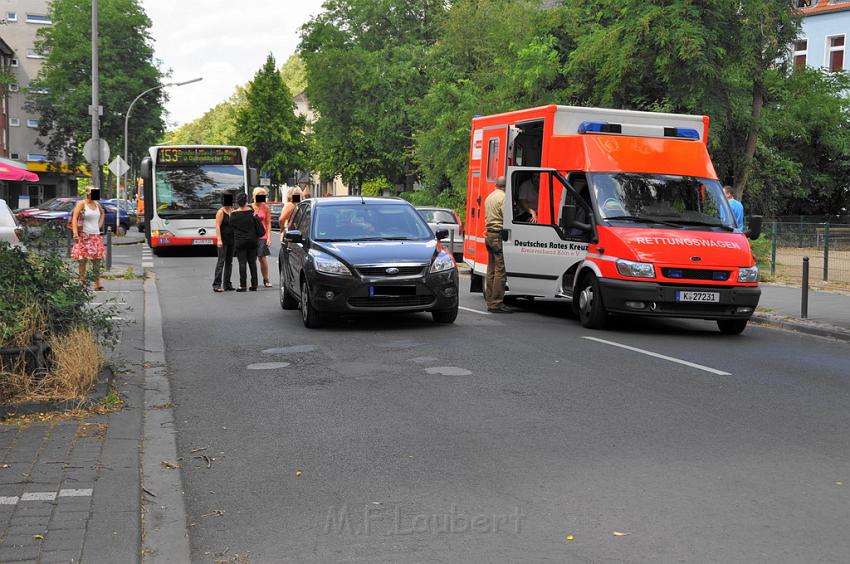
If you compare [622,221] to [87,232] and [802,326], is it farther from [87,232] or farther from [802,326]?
[87,232]

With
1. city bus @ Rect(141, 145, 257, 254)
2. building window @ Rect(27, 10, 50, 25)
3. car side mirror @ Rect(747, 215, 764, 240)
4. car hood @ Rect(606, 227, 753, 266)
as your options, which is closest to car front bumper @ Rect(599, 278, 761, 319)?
car hood @ Rect(606, 227, 753, 266)

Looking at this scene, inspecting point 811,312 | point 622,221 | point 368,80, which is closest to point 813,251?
point 811,312

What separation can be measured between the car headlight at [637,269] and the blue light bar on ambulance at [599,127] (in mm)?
2190

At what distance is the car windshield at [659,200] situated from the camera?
13.4 meters

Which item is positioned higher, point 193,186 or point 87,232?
point 193,186

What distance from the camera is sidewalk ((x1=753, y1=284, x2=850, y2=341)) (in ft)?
46.1

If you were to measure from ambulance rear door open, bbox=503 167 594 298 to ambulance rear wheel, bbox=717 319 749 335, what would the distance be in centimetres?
195

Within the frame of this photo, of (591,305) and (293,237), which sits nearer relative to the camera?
(591,305)

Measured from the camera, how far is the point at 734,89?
24.4 m

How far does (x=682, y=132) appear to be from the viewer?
14.3m

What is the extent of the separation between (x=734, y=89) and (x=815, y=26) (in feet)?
99.7

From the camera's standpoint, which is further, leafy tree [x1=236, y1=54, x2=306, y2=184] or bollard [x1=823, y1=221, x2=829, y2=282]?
leafy tree [x1=236, y1=54, x2=306, y2=184]

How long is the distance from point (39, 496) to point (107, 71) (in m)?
66.0

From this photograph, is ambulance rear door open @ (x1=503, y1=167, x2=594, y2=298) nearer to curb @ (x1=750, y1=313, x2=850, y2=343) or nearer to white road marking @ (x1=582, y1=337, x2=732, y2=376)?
white road marking @ (x1=582, y1=337, x2=732, y2=376)
